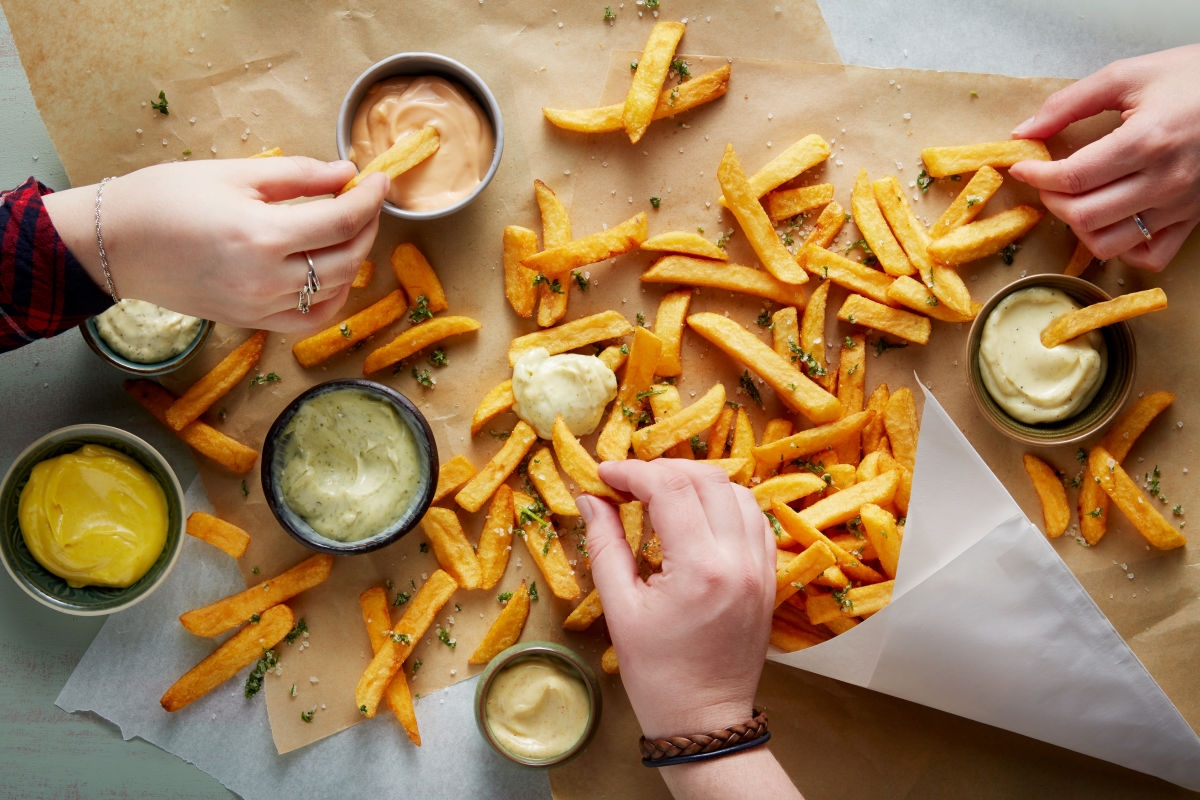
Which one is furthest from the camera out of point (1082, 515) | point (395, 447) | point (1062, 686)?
point (1082, 515)

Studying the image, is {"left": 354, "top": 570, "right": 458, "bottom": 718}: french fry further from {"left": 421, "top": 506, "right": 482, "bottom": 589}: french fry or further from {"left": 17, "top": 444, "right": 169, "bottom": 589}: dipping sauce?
{"left": 17, "top": 444, "right": 169, "bottom": 589}: dipping sauce

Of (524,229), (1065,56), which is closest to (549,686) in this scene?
(524,229)

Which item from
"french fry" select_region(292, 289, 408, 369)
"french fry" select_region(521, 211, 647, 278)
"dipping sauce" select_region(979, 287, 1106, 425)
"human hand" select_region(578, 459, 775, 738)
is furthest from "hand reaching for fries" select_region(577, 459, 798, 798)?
"french fry" select_region(292, 289, 408, 369)

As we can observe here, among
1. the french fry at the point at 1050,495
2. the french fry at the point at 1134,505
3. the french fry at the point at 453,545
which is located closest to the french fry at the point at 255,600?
the french fry at the point at 453,545

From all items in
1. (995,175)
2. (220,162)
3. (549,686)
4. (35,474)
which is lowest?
(549,686)

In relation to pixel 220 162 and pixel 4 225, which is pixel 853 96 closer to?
pixel 220 162

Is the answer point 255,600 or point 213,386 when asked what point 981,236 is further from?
point 255,600

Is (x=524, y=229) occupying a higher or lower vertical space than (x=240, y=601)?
higher

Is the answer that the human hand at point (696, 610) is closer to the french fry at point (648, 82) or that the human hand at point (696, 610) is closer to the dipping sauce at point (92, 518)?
the french fry at point (648, 82)

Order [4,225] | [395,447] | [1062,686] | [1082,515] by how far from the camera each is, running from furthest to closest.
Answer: [1082,515], [395,447], [1062,686], [4,225]
